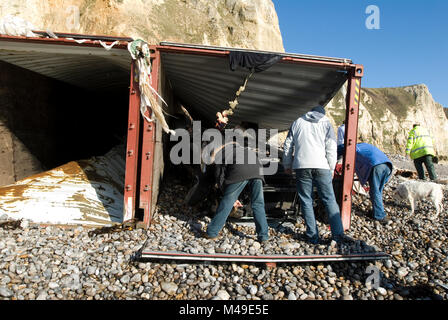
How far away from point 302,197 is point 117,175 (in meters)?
4.01

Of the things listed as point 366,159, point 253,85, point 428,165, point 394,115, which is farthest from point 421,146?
point 394,115

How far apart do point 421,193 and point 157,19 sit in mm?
15002

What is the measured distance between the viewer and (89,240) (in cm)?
376

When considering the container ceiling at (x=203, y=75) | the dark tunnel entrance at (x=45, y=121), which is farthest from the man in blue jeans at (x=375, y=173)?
the dark tunnel entrance at (x=45, y=121)

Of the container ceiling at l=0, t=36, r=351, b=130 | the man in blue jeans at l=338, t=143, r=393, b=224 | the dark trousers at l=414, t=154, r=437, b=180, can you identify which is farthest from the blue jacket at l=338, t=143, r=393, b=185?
the dark trousers at l=414, t=154, r=437, b=180

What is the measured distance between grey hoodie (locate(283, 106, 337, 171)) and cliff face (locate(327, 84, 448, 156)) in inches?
967

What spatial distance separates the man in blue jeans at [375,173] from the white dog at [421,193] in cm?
91

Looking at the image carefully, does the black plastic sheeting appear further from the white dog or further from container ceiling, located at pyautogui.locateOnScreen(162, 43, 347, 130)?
the white dog

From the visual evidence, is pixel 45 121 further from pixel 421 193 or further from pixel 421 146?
pixel 421 146

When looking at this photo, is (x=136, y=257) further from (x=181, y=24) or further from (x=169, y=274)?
(x=181, y=24)

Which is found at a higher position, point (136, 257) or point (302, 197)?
point (302, 197)

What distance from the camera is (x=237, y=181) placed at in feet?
12.5
